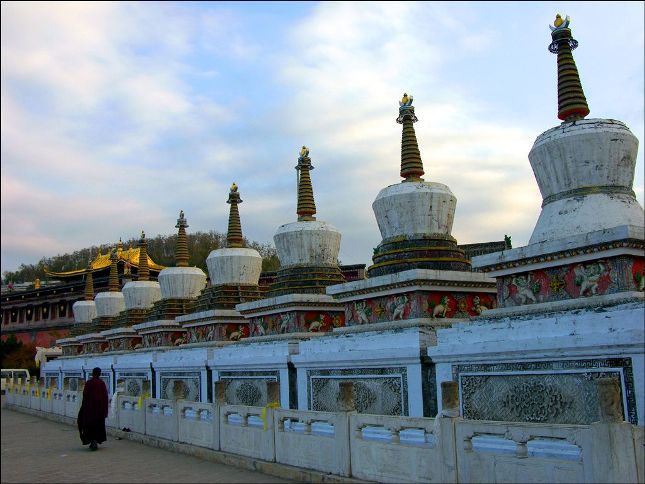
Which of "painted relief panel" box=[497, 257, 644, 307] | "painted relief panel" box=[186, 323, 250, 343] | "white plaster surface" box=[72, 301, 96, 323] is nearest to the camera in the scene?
"painted relief panel" box=[497, 257, 644, 307]

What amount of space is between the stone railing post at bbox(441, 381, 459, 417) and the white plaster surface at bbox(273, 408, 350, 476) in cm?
169

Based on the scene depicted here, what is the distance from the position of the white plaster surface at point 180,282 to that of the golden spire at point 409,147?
11.7m

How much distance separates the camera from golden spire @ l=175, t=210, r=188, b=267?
2403 cm

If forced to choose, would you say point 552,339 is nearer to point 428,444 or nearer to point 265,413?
point 428,444

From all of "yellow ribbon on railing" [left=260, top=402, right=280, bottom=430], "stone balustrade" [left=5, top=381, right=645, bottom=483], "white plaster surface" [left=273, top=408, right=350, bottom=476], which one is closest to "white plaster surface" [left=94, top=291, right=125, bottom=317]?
"stone balustrade" [left=5, top=381, right=645, bottom=483]

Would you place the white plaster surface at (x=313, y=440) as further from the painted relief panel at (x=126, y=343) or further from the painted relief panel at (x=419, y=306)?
the painted relief panel at (x=126, y=343)

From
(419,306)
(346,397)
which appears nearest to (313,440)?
(346,397)

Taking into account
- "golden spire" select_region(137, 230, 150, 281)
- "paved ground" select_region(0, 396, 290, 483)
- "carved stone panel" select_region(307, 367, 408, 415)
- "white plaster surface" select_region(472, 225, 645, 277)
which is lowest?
"paved ground" select_region(0, 396, 290, 483)

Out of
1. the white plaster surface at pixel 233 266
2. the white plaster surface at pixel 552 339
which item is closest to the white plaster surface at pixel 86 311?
the white plaster surface at pixel 233 266

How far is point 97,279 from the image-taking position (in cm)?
6344

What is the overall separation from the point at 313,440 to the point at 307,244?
7.89 m

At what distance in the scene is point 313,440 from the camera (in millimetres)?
9578

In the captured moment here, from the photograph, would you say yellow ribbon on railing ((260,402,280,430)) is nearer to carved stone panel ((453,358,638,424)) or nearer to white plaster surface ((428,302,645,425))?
white plaster surface ((428,302,645,425))

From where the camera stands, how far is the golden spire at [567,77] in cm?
1078
